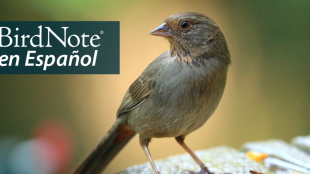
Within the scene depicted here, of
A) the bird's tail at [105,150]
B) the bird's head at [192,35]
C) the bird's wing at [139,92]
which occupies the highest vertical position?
the bird's head at [192,35]

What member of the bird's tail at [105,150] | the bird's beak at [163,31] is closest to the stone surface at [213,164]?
the bird's tail at [105,150]

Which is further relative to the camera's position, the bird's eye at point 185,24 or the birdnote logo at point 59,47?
the birdnote logo at point 59,47

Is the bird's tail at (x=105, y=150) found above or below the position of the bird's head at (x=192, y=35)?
below

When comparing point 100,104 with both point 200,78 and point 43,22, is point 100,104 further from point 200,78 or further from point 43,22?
point 200,78

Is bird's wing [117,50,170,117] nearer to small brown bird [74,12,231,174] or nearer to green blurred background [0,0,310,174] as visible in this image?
small brown bird [74,12,231,174]

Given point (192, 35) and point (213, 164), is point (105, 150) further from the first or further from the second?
point (192, 35)

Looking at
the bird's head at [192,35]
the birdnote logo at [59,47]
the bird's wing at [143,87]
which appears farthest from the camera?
the birdnote logo at [59,47]

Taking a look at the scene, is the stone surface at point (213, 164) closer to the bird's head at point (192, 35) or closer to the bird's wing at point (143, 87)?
the bird's wing at point (143, 87)

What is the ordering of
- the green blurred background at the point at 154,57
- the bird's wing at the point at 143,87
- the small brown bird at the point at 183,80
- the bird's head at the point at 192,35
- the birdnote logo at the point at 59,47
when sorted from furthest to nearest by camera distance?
the green blurred background at the point at 154,57
the birdnote logo at the point at 59,47
the bird's wing at the point at 143,87
the bird's head at the point at 192,35
the small brown bird at the point at 183,80

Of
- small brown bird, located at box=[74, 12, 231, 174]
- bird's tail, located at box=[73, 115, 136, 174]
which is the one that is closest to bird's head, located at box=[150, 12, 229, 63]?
small brown bird, located at box=[74, 12, 231, 174]
